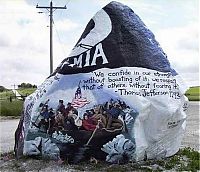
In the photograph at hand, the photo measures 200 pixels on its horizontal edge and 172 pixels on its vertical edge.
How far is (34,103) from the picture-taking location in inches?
349

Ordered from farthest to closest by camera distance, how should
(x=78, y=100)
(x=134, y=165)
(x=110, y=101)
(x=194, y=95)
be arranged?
(x=194, y=95)
(x=78, y=100)
(x=110, y=101)
(x=134, y=165)

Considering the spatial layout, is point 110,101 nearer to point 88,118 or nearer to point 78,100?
point 88,118

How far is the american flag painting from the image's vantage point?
8227 mm

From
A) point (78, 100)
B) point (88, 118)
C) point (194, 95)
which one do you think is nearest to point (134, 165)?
point (88, 118)

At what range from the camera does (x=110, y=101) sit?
807 centimetres

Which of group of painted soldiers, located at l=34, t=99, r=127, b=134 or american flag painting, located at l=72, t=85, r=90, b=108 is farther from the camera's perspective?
american flag painting, located at l=72, t=85, r=90, b=108

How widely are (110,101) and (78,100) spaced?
60 cm

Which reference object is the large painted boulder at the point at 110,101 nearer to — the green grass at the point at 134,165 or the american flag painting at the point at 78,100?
the american flag painting at the point at 78,100

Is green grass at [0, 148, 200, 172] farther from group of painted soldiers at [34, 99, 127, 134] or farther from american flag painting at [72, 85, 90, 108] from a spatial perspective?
american flag painting at [72, 85, 90, 108]

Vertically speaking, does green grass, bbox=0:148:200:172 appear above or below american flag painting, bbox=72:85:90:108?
below

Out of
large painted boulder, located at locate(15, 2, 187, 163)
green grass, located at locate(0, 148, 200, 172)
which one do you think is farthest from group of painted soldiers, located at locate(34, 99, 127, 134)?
green grass, located at locate(0, 148, 200, 172)

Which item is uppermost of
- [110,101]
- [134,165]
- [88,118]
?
[110,101]

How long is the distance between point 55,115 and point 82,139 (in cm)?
75

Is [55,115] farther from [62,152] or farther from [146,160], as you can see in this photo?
[146,160]
